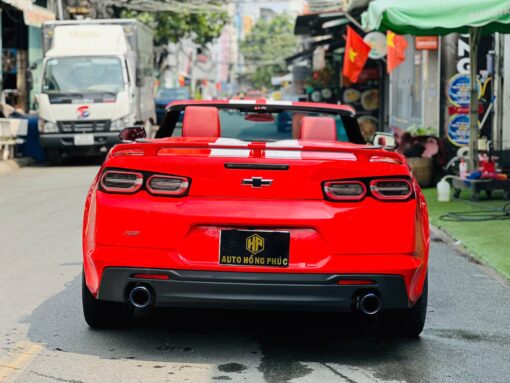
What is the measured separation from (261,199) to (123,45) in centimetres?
1916

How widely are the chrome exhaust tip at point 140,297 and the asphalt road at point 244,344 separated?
31 cm

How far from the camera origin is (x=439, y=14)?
496 inches

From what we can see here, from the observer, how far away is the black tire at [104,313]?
605 cm

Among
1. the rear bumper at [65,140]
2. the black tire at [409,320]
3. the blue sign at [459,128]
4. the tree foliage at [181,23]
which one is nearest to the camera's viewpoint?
the black tire at [409,320]

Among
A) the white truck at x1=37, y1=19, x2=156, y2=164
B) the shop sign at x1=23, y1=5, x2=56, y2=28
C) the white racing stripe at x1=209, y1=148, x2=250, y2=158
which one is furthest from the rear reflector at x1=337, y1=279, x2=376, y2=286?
the shop sign at x1=23, y1=5, x2=56, y2=28

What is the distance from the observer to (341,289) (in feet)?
17.5

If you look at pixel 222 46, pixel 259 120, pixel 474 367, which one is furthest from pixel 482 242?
pixel 222 46

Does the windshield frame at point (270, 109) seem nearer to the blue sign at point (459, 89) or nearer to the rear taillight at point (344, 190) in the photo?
the rear taillight at point (344, 190)

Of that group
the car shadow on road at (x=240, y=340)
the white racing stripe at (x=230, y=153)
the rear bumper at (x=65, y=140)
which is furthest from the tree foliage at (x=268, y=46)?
the white racing stripe at (x=230, y=153)

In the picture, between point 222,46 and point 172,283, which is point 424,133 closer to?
point 172,283

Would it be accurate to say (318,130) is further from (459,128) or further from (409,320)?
(459,128)

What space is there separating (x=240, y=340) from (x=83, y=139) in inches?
686

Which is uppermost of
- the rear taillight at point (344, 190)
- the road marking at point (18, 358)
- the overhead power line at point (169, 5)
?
the overhead power line at point (169, 5)

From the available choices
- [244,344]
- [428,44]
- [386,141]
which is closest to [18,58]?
[428,44]
